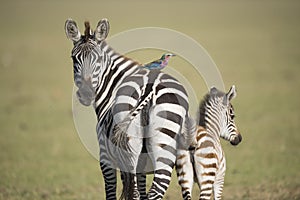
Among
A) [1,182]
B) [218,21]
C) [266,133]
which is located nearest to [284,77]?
[266,133]

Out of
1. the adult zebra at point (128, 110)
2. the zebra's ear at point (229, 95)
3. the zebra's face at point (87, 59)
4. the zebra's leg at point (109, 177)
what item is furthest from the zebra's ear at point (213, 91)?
the zebra's leg at point (109, 177)

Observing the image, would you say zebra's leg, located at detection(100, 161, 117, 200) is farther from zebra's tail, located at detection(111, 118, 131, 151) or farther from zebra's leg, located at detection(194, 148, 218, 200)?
zebra's leg, located at detection(194, 148, 218, 200)

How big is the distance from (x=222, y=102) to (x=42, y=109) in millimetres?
11783

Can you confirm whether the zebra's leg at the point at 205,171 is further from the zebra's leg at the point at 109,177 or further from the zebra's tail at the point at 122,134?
the zebra's leg at the point at 109,177

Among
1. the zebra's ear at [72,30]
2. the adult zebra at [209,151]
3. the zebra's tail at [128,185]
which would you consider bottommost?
the zebra's tail at [128,185]

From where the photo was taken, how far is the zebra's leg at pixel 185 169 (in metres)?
6.06

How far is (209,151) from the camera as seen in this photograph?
607 centimetres

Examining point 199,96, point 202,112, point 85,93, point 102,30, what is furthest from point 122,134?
point 199,96

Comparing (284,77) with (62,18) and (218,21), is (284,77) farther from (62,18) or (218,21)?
(62,18)

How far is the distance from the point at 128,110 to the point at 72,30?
108 cm

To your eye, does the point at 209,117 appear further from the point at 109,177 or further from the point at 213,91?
the point at 109,177

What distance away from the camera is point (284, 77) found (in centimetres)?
2119

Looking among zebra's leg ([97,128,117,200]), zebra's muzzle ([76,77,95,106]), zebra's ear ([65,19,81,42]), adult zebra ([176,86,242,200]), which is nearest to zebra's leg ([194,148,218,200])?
adult zebra ([176,86,242,200])

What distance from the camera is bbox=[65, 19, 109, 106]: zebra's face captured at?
6.12m
